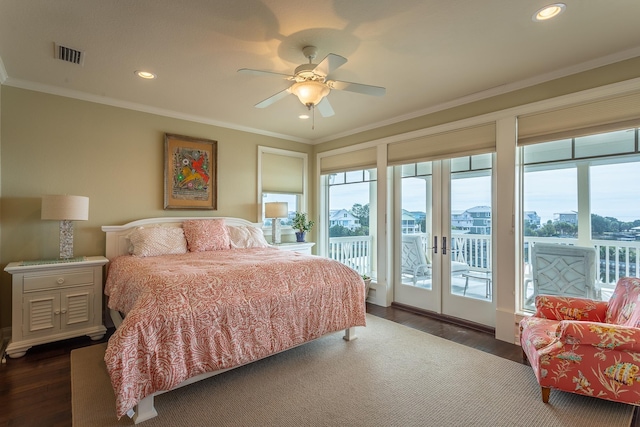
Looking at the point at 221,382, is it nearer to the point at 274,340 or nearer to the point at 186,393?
the point at 186,393

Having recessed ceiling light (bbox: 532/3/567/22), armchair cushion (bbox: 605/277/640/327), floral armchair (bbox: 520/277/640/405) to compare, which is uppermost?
recessed ceiling light (bbox: 532/3/567/22)

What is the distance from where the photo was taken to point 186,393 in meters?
2.31

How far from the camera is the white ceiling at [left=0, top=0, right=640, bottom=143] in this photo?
2.08 m

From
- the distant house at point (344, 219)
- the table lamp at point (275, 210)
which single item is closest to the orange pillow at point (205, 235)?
the table lamp at point (275, 210)

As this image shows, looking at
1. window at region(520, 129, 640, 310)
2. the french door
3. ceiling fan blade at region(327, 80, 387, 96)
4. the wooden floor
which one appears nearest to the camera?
the wooden floor

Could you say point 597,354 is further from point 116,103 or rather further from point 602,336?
point 116,103

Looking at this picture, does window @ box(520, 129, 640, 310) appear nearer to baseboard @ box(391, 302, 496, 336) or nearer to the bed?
baseboard @ box(391, 302, 496, 336)

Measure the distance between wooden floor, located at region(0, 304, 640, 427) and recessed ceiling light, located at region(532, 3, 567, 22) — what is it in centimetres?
268

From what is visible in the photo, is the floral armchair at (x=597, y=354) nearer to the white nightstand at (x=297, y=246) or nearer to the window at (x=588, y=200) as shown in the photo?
the window at (x=588, y=200)

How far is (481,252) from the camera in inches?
146

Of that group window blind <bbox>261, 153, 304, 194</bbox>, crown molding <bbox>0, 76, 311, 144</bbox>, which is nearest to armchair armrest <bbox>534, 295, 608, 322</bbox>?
window blind <bbox>261, 153, 304, 194</bbox>

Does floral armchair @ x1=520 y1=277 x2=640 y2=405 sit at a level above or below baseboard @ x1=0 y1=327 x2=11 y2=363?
above

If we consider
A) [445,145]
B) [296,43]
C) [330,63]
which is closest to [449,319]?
[445,145]

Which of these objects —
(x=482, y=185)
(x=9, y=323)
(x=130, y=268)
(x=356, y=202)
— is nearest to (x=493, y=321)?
(x=482, y=185)
